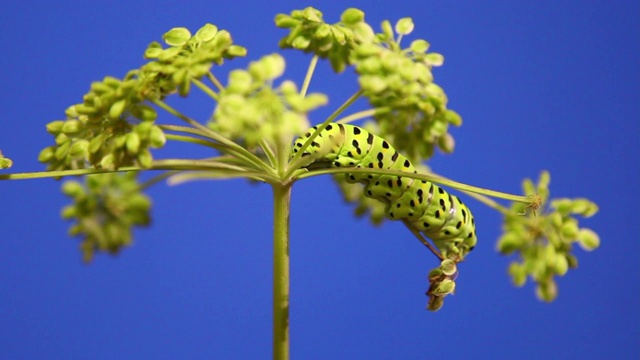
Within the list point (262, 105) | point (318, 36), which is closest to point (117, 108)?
point (262, 105)

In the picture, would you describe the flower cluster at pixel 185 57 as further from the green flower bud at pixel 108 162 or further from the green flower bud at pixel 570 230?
the green flower bud at pixel 570 230

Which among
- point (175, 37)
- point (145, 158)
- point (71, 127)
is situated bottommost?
point (145, 158)

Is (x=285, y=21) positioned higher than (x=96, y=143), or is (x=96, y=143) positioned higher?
(x=285, y=21)

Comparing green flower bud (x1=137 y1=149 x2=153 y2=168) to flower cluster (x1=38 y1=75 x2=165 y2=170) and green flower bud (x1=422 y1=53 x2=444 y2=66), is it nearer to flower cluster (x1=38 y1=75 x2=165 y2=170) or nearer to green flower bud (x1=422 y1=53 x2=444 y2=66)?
flower cluster (x1=38 y1=75 x2=165 y2=170)

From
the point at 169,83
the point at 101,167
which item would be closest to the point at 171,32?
the point at 169,83

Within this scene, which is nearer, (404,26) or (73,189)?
(404,26)

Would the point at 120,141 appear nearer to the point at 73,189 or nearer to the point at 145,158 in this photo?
the point at 145,158

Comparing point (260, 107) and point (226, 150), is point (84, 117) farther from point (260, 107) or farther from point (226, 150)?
point (260, 107)
